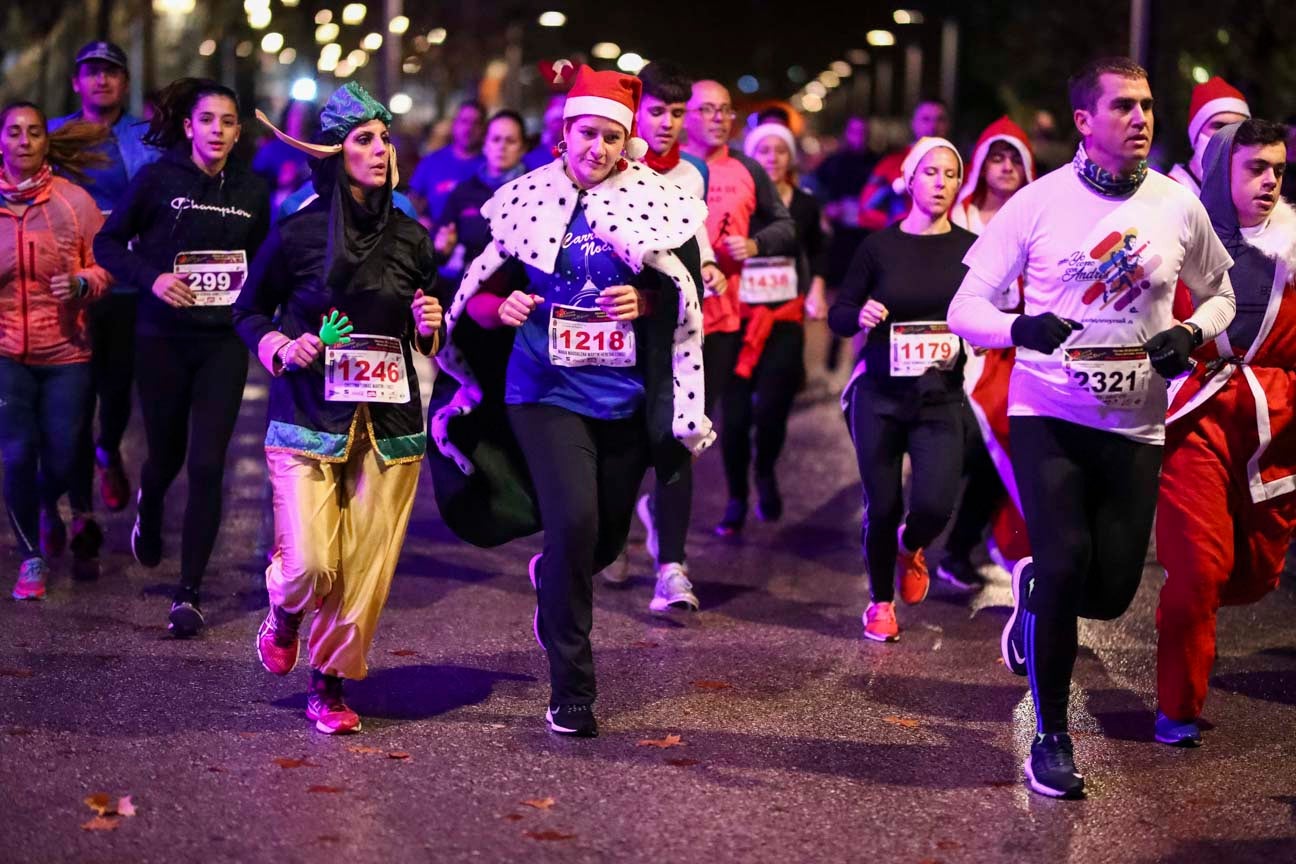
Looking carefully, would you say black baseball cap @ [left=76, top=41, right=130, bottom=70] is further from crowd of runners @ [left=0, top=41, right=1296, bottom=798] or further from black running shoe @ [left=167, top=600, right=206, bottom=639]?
black running shoe @ [left=167, top=600, right=206, bottom=639]

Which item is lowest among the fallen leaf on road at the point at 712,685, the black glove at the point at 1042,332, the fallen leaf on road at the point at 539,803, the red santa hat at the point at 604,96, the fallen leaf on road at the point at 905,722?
the fallen leaf on road at the point at 905,722

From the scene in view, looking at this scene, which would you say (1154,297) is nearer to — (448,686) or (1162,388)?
(1162,388)

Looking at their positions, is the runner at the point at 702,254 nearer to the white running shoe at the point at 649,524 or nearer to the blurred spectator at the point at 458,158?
the white running shoe at the point at 649,524

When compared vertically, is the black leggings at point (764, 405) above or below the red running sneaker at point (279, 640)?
above

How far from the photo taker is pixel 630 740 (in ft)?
21.3

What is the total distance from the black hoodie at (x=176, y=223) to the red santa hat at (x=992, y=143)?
346cm

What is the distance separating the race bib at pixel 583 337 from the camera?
6.58 m

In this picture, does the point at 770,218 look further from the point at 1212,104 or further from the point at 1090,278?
the point at 1090,278

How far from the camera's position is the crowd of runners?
6.01m

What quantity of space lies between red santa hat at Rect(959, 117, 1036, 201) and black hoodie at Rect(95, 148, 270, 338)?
11.4 feet

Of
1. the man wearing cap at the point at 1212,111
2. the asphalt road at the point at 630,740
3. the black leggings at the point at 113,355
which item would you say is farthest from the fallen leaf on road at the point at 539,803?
the black leggings at the point at 113,355

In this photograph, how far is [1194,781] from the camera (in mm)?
6184

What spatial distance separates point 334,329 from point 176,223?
218 cm

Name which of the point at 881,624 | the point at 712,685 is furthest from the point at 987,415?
the point at 712,685
